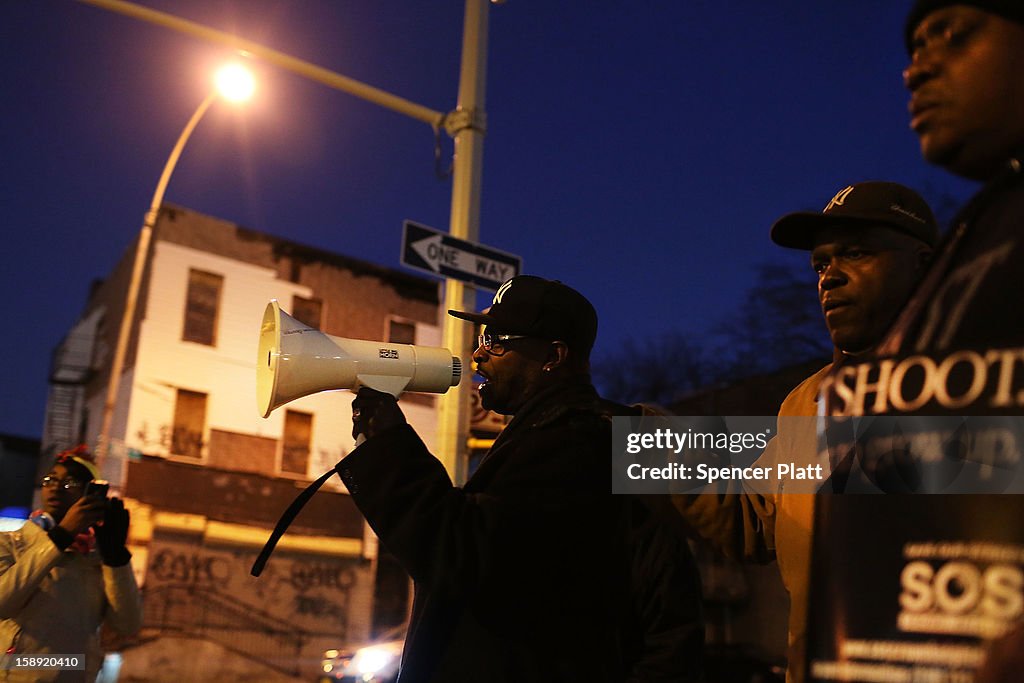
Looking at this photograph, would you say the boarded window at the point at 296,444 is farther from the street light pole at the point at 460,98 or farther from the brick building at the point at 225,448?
the street light pole at the point at 460,98

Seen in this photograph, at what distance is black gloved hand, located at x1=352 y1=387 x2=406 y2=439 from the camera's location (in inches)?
94.7

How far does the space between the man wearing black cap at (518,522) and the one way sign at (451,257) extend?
3.94 metres

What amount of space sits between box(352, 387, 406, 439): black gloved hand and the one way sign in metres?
4.05

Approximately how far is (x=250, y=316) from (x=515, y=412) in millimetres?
24114

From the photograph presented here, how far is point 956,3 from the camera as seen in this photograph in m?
1.31

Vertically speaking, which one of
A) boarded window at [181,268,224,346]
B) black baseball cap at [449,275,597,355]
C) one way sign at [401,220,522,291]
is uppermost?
boarded window at [181,268,224,346]

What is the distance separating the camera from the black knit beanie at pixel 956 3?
124 cm

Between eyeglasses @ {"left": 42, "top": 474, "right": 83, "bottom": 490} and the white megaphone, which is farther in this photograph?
eyeglasses @ {"left": 42, "top": 474, "right": 83, "bottom": 490}

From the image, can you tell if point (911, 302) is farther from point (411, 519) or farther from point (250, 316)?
point (250, 316)

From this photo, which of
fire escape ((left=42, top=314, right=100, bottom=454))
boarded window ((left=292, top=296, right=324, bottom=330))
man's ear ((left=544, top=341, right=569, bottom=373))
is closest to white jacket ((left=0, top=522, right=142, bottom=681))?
man's ear ((left=544, top=341, right=569, bottom=373))

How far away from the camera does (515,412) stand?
2717 mm

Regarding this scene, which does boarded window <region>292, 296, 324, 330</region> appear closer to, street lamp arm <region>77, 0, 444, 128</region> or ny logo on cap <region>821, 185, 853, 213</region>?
street lamp arm <region>77, 0, 444, 128</region>

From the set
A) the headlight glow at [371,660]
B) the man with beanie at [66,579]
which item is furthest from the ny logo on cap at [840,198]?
the headlight glow at [371,660]

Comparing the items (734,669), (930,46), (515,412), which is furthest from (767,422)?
(734,669)
